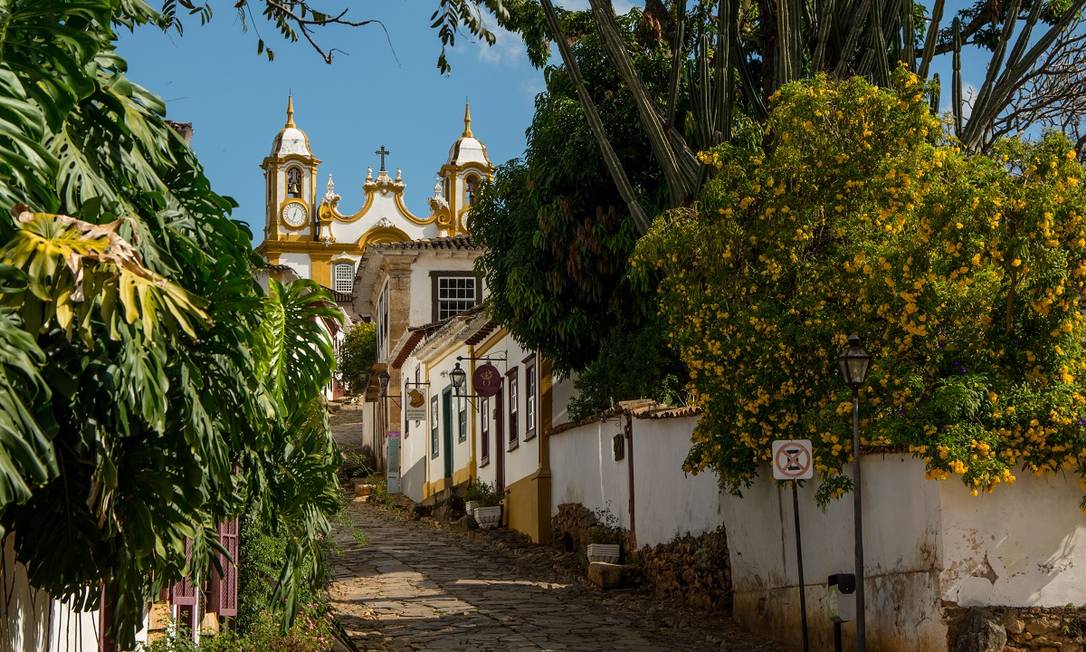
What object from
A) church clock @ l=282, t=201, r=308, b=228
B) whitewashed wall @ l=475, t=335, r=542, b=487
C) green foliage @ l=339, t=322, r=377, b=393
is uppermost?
church clock @ l=282, t=201, r=308, b=228

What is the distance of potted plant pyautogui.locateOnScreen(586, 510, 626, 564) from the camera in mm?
20531

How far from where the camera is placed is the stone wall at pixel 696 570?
17.4 meters

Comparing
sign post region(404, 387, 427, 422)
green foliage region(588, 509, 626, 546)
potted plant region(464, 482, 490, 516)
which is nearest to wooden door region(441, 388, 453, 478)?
sign post region(404, 387, 427, 422)

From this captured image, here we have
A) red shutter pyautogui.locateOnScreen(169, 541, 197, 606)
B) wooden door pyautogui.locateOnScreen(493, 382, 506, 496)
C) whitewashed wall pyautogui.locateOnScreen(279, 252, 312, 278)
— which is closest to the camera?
→ red shutter pyautogui.locateOnScreen(169, 541, 197, 606)

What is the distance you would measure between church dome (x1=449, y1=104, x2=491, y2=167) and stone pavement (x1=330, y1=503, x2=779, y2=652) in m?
62.9

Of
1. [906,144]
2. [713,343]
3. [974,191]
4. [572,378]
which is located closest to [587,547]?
[572,378]

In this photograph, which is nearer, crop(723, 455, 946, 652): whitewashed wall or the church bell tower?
crop(723, 455, 946, 652): whitewashed wall

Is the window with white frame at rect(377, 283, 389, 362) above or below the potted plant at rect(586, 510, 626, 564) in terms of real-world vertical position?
above

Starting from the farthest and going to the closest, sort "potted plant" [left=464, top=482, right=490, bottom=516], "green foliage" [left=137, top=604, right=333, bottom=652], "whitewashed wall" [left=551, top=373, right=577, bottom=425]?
"potted plant" [left=464, top=482, right=490, bottom=516]
"whitewashed wall" [left=551, top=373, right=577, bottom=425]
"green foliage" [left=137, top=604, right=333, bottom=652]

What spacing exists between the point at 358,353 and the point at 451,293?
13.7 m

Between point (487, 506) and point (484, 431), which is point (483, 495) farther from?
point (484, 431)

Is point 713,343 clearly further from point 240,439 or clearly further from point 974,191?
point 240,439

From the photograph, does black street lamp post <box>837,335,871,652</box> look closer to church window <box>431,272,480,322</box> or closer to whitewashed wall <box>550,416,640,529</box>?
whitewashed wall <box>550,416,640,529</box>

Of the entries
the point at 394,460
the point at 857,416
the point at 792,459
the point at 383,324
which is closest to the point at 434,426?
the point at 394,460
